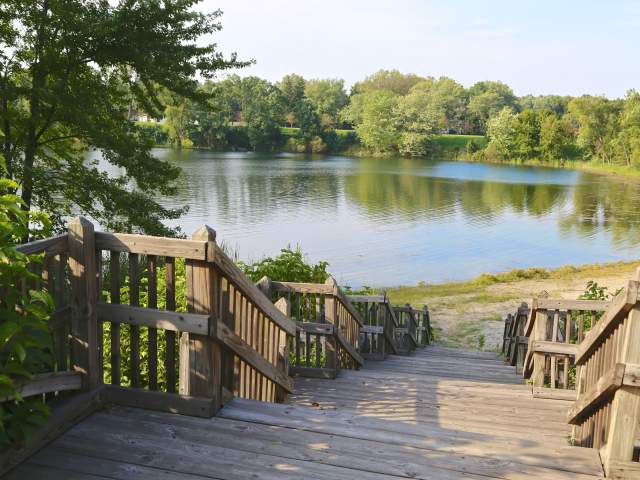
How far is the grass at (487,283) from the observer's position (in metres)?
21.0

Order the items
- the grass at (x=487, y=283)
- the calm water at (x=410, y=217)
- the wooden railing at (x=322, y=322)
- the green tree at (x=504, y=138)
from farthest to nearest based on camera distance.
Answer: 1. the green tree at (x=504, y=138)
2. the calm water at (x=410, y=217)
3. the grass at (x=487, y=283)
4. the wooden railing at (x=322, y=322)

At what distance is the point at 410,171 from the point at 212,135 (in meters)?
35.2

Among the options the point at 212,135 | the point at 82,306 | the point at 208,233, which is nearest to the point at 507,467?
the point at 208,233

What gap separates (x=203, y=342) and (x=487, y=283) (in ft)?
70.0

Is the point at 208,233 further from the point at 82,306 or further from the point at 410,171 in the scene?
the point at 410,171

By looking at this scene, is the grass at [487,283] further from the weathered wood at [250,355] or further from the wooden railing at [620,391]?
the wooden railing at [620,391]

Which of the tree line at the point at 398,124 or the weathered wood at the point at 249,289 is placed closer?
the weathered wood at the point at 249,289

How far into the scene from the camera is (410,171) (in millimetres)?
74125

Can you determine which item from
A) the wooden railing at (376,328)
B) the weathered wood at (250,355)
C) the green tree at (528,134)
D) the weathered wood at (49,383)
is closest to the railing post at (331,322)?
the weathered wood at (250,355)

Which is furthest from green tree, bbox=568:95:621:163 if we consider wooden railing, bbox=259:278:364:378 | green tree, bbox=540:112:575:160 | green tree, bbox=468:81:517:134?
wooden railing, bbox=259:278:364:378

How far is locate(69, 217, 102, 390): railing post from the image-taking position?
3763mm

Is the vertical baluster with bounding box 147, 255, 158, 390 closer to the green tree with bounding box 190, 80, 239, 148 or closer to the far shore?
the far shore

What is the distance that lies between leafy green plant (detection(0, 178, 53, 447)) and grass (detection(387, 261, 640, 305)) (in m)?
17.6

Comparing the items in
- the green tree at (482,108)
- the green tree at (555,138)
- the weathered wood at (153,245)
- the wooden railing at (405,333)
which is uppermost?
the green tree at (482,108)
